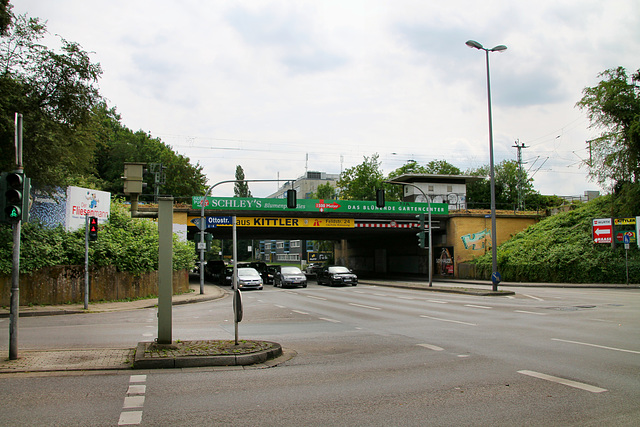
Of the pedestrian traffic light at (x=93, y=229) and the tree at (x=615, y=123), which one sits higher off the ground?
the tree at (x=615, y=123)

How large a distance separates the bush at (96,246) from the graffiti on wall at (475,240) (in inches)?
1070

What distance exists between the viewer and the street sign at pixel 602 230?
34688 mm

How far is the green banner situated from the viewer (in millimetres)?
39812

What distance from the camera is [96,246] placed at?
22406mm

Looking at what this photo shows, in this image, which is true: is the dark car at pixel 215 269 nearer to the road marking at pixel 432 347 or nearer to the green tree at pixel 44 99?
the green tree at pixel 44 99

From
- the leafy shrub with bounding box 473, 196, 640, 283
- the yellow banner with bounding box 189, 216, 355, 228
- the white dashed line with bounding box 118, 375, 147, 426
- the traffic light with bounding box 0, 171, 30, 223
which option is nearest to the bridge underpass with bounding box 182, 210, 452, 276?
the yellow banner with bounding box 189, 216, 355, 228

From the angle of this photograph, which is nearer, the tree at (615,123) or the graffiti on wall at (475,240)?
the tree at (615,123)

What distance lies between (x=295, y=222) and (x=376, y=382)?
119ft

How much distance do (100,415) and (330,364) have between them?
3850mm

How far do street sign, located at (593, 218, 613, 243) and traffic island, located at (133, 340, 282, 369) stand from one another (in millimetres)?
32739

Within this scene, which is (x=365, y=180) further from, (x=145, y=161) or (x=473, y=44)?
(x=473, y=44)

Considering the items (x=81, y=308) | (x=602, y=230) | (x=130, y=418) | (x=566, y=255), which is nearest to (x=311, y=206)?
(x=566, y=255)

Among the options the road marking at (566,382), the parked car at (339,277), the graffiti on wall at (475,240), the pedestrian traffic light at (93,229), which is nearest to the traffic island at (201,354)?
the road marking at (566,382)

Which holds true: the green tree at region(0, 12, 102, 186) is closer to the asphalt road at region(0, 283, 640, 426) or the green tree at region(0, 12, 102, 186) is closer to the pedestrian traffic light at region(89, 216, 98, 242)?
the pedestrian traffic light at region(89, 216, 98, 242)
